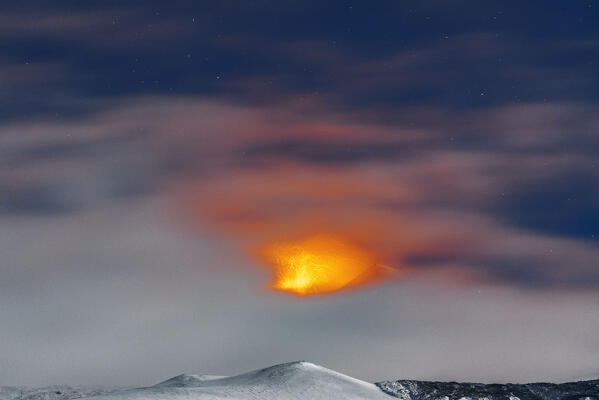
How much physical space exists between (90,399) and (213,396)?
3004 centimetres

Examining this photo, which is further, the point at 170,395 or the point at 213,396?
the point at 213,396

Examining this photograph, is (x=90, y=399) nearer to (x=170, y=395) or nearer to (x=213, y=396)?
(x=170, y=395)

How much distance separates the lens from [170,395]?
18100 centimetres

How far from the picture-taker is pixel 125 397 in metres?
181

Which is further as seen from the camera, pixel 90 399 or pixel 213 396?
pixel 213 396

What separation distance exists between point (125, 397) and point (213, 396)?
21.4 metres

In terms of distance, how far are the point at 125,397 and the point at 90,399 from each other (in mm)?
8854

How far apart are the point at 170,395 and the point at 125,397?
30.7 feet

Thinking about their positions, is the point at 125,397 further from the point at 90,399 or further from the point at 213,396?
the point at 213,396

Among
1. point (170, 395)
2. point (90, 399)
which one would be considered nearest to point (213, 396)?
point (170, 395)

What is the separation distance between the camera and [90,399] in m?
174

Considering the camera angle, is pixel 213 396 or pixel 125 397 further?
pixel 213 396

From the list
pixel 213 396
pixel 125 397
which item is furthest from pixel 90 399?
pixel 213 396
